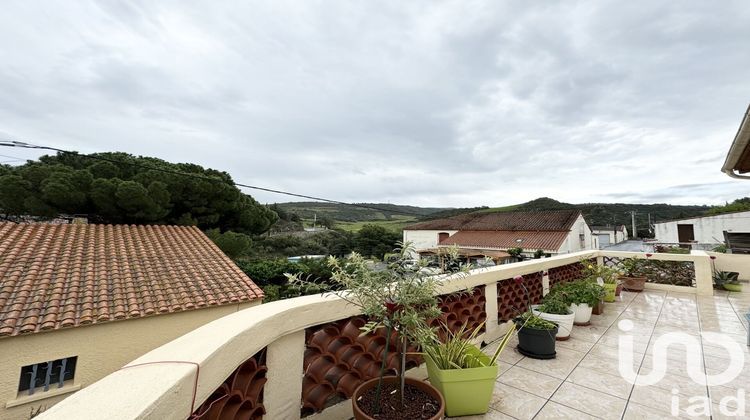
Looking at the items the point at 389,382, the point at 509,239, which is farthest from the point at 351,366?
the point at 509,239

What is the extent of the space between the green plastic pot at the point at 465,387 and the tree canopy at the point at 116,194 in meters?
10.2

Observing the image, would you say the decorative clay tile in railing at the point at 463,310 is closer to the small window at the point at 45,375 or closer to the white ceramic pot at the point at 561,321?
the white ceramic pot at the point at 561,321

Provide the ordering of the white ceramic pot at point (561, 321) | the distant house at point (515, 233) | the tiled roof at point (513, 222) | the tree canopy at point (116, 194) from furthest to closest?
1. the tiled roof at point (513, 222)
2. the distant house at point (515, 233)
3. the tree canopy at point (116, 194)
4. the white ceramic pot at point (561, 321)

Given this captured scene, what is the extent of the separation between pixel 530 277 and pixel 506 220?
78.2 ft

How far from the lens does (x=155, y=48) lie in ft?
22.4

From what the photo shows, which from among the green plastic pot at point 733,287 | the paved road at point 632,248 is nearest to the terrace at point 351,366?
the green plastic pot at point 733,287

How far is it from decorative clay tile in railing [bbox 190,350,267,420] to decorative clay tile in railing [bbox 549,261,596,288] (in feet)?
16.0

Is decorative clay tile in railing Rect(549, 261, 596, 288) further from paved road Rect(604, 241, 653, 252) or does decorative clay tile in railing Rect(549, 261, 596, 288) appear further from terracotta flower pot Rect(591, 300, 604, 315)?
paved road Rect(604, 241, 653, 252)

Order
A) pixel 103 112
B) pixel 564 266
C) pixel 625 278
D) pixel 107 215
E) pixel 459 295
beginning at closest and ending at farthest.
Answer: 1. pixel 459 295
2. pixel 564 266
3. pixel 625 278
4. pixel 103 112
5. pixel 107 215

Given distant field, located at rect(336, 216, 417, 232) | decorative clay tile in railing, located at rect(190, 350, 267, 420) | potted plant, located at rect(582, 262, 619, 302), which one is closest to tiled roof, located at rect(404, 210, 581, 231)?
distant field, located at rect(336, 216, 417, 232)

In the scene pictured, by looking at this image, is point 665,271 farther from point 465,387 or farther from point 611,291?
point 465,387

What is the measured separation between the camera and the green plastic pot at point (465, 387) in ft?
6.51

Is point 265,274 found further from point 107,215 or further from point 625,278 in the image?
point 625,278

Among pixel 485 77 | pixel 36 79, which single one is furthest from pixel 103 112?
pixel 485 77
